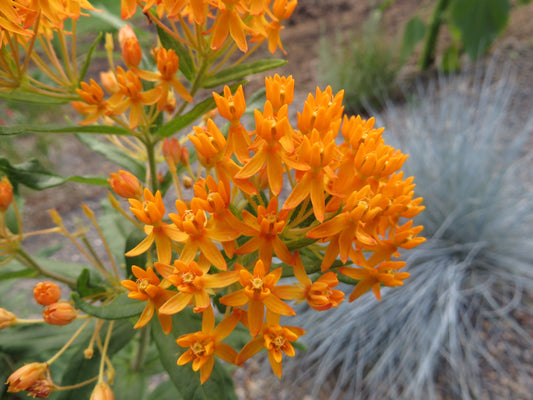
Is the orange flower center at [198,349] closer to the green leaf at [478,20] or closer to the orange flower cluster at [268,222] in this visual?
the orange flower cluster at [268,222]

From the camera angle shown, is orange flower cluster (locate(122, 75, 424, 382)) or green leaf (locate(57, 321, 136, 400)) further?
green leaf (locate(57, 321, 136, 400))

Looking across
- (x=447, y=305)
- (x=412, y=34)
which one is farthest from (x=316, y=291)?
(x=412, y=34)

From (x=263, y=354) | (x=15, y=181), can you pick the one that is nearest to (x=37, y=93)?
(x=15, y=181)

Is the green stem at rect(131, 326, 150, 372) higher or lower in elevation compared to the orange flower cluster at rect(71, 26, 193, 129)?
lower

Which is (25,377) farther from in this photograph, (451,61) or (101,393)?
(451,61)

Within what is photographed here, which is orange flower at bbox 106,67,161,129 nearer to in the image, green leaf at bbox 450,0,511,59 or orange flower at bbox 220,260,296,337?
orange flower at bbox 220,260,296,337

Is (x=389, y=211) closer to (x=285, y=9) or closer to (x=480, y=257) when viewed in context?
(x=285, y=9)

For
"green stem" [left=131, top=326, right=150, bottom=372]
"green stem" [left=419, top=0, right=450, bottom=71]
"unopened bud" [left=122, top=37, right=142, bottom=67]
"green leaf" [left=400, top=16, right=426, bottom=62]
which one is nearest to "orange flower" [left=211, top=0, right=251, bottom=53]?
"unopened bud" [left=122, top=37, right=142, bottom=67]
